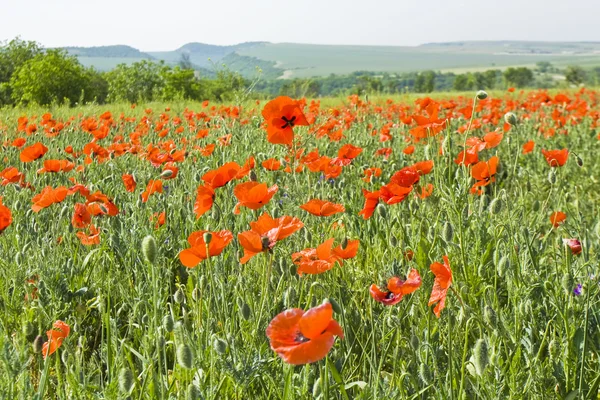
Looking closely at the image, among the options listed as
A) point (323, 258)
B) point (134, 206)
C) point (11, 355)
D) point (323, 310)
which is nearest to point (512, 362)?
point (323, 258)

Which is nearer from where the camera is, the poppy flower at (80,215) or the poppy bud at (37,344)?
the poppy bud at (37,344)

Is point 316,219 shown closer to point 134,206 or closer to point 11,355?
point 134,206

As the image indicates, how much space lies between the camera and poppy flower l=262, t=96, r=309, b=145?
86.0 inches

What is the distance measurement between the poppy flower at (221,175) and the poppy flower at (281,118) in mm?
247

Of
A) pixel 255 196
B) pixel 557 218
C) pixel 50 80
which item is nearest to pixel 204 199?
pixel 255 196

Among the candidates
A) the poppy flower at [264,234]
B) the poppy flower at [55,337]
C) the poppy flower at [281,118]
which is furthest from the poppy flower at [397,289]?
the poppy flower at [281,118]

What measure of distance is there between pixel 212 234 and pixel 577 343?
1008 mm

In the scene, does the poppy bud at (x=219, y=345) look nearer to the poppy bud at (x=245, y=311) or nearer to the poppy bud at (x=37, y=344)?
the poppy bud at (x=245, y=311)

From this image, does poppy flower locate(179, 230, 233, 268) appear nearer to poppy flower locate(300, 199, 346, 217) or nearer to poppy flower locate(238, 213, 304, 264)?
poppy flower locate(238, 213, 304, 264)

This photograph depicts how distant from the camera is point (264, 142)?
4.95m

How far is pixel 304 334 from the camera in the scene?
89cm

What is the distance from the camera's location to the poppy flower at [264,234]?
1.32 metres

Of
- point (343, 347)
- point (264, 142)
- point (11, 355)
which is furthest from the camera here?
point (264, 142)

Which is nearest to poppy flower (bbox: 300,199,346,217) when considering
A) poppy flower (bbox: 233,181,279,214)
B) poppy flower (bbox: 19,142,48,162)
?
poppy flower (bbox: 233,181,279,214)
